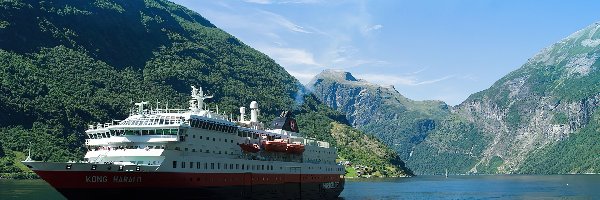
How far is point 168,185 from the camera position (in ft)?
196

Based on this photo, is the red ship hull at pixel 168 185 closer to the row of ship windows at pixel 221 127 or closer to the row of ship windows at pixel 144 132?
the row of ship windows at pixel 144 132

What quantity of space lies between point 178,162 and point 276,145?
20181mm

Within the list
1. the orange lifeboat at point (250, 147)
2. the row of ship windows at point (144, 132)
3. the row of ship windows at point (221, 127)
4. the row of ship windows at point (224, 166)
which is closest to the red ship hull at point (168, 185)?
the row of ship windows at point (224, 166)

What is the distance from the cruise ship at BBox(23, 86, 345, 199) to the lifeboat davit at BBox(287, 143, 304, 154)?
0.15 m

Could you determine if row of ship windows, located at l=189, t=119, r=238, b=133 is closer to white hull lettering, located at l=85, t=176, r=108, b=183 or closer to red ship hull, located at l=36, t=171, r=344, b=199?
red ship hull, located at l=36, t=171, r=344, b=199

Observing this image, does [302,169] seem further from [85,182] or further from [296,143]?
[85,182]

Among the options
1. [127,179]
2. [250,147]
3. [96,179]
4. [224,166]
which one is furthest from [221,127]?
[96,179]

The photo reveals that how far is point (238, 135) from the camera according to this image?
7306 centimetres

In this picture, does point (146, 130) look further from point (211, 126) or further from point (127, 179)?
point (211, 126)

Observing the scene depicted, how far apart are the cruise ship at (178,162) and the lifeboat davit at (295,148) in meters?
0.15

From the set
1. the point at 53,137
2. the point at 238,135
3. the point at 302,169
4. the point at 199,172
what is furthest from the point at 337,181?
the point at 53,137

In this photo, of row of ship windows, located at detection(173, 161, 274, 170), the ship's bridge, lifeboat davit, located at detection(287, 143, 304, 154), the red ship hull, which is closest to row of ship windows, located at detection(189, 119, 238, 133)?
the ship's bridge

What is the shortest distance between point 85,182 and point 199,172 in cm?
1230

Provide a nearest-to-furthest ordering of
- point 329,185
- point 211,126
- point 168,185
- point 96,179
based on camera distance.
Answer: point 96,179 < point 168,185 < point 211,126 < point 329,185
